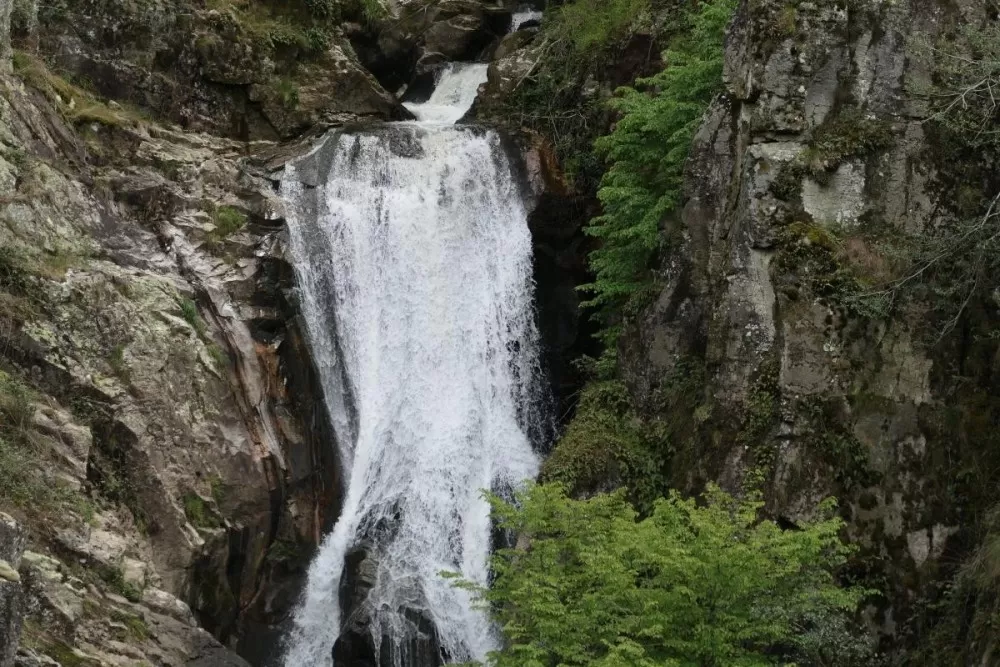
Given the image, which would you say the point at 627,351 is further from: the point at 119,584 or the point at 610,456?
the point at 119,584

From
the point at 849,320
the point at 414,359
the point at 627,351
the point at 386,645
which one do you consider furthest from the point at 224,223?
the point at 849,320

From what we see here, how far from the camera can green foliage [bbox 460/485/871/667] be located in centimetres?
1290

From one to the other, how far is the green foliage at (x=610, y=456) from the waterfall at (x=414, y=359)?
184 centimetres

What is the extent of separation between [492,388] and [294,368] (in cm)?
401

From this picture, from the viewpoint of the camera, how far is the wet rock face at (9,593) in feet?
34.4

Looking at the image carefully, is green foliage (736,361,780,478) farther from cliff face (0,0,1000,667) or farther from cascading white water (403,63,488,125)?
cascading white water (403,63,488,125)

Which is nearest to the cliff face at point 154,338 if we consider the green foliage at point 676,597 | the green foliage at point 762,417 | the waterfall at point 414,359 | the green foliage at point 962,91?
the waterfall at point 414,359

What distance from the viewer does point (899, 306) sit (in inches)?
669

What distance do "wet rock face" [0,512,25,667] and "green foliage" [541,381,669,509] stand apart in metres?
9.90

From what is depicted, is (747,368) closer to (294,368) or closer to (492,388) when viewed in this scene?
(492,388)

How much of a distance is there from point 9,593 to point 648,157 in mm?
14928

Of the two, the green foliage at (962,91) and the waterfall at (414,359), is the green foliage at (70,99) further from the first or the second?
the green foliage at (962,91)

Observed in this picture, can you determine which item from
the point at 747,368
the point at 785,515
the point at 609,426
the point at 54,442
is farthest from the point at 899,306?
the point at 54,442

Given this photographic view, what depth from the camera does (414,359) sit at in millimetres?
22969
